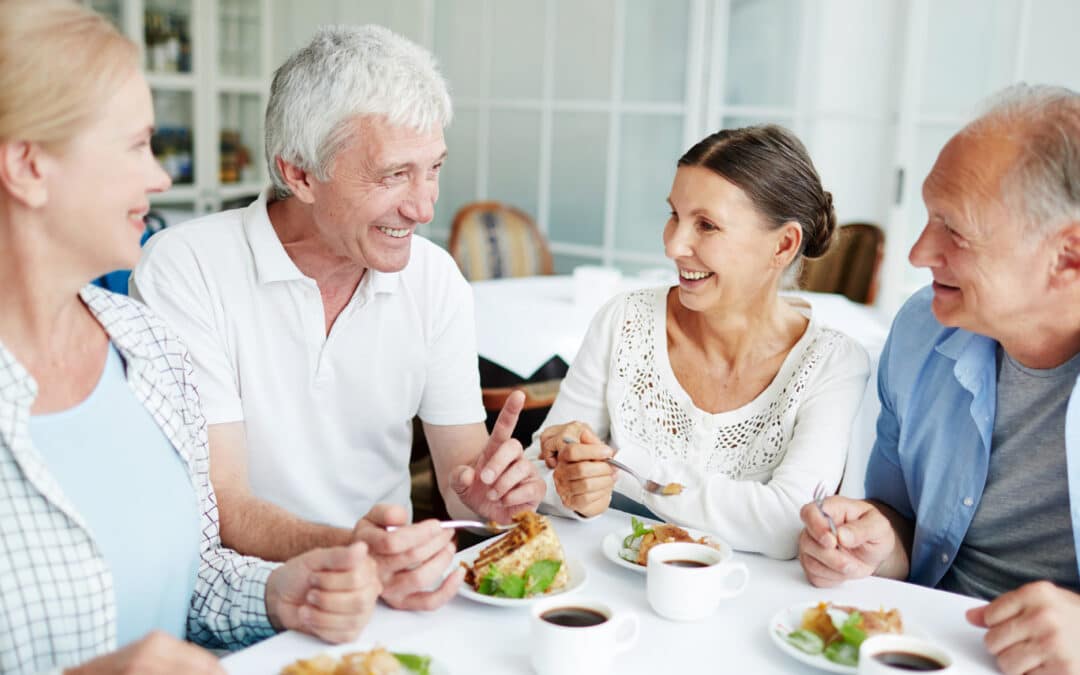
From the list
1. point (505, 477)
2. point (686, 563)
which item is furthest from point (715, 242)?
point (686, 563)

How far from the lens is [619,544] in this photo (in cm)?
147

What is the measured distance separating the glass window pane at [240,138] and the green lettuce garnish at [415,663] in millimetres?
5047

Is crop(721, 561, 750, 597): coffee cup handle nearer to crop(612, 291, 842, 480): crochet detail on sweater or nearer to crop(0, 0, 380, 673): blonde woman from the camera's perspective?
crop(612, 291, 842, 480): crochet detail on sweater

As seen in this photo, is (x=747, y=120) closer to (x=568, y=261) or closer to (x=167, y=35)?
(x=568, y=261)

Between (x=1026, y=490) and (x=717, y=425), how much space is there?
1.62 feet

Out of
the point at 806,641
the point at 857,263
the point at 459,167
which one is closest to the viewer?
the point at 806,641

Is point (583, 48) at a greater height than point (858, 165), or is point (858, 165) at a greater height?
point (583, 48)

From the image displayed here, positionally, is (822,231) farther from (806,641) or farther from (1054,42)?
(1054,42)

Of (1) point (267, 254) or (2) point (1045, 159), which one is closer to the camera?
(2) point (1045, 159)

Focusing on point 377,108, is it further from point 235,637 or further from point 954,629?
point 954,629

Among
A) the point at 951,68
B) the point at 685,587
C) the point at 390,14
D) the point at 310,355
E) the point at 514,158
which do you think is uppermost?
the point at 390,14

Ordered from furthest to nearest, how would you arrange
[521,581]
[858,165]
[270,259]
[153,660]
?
1. [858,165]
2. [270,259]
3. [521,581]
4. [153,660]

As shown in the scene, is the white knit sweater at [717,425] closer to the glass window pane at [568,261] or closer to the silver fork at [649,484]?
the silver fork at [649,484]

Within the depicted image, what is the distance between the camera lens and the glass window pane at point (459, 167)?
546 cm
